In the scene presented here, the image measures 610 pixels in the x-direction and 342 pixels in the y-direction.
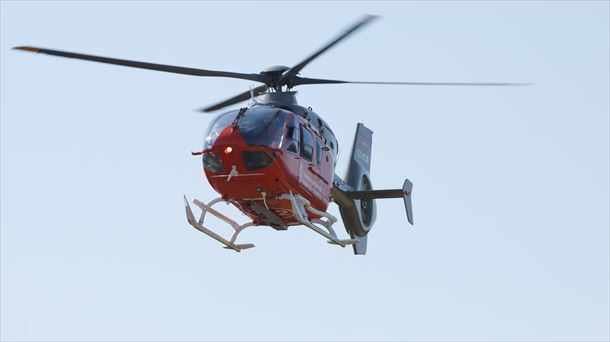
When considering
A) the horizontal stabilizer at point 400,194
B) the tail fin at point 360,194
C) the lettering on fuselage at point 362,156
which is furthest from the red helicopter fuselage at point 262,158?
the lettering on fuselage at point 362,156

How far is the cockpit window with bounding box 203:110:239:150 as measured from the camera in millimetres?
26828

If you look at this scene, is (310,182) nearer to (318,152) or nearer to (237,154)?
(318,152)

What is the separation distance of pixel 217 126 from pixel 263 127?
110 centimetres

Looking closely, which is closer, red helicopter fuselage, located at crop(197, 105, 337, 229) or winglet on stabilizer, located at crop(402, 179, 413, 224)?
red helicopter fuselage, located at crop(197, 105, 337, 229)

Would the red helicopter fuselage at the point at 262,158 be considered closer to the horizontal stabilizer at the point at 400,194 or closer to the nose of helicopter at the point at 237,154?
the nose of helicopter at the point at 237,154

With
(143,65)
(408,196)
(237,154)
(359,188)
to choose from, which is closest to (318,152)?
(237,154)

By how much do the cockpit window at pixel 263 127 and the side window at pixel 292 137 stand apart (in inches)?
7.6

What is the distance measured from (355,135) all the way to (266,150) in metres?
8.34

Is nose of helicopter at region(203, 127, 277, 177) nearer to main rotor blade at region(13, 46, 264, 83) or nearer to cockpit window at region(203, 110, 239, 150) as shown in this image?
cockpit window at region(203, 110, 239, 150)

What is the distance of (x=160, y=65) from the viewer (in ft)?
86.1

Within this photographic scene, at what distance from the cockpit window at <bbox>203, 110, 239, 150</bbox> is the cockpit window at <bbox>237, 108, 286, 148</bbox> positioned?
0.33 m

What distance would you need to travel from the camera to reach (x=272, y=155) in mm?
26438

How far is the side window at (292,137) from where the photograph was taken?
2683 cm

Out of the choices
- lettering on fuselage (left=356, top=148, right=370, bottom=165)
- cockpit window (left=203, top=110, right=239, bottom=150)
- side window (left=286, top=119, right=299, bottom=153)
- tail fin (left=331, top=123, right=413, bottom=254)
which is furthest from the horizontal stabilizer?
cockpit window (left=203, top=110, right=239, bottom=150)
